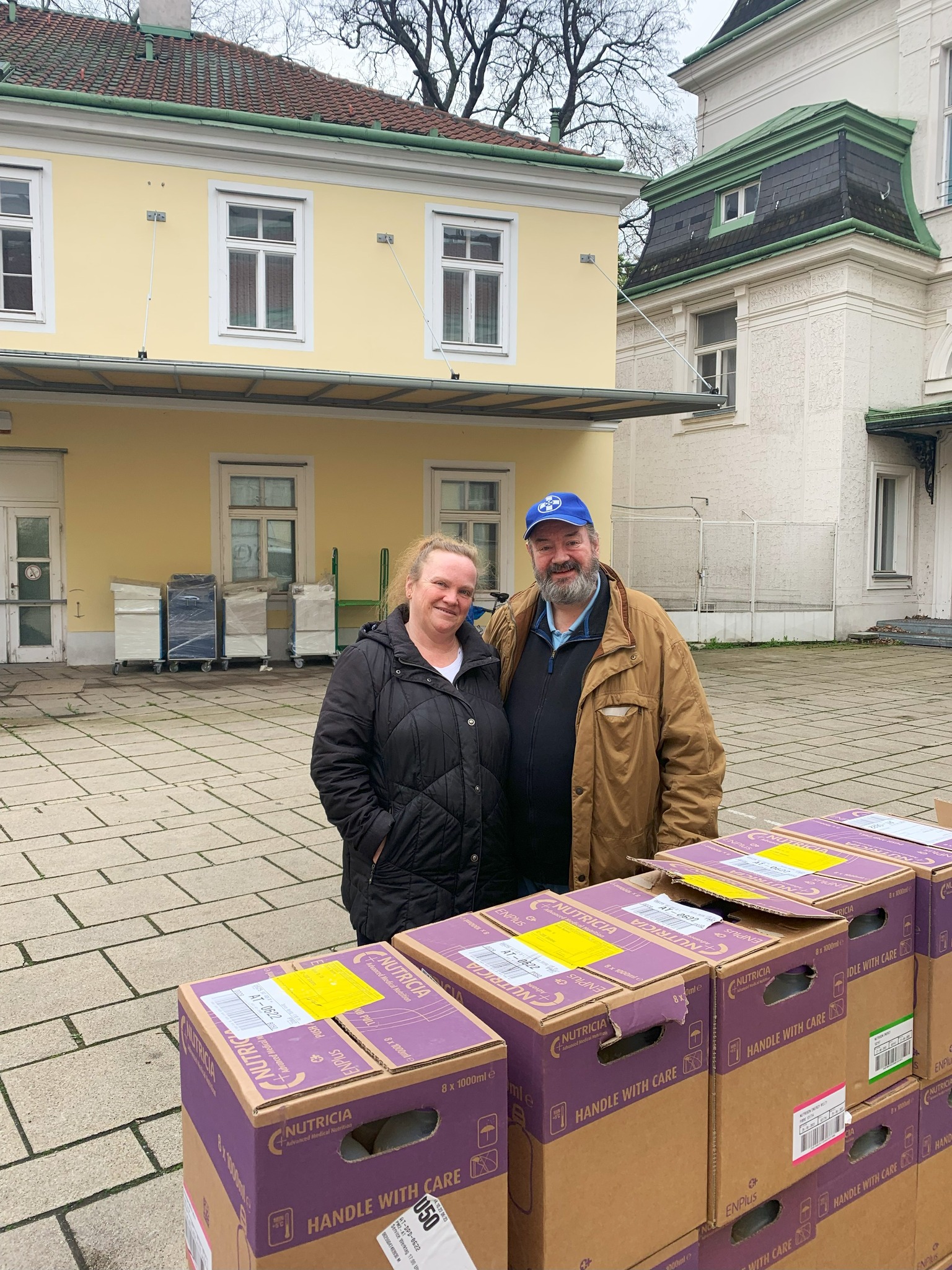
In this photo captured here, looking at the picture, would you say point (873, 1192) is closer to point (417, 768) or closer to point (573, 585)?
point (417, 768)

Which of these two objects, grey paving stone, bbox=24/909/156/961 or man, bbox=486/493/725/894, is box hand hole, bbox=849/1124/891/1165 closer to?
man, bbox=486/493/725/894

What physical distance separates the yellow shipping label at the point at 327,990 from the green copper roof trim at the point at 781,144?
1588 cm

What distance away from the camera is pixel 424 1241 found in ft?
4.37

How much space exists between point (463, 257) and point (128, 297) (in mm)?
4485

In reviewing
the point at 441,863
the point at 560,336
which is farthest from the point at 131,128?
the point at 441,863

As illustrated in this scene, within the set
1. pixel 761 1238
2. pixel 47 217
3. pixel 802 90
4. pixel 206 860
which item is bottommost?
pixel 206 860

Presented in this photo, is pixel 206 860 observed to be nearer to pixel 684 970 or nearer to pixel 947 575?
pixel 684 970

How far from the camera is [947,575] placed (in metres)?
17.9

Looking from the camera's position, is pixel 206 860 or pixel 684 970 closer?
pixel 684 970

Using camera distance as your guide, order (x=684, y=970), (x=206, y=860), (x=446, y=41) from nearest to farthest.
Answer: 1. (x=684, y=970)
2. (x=206, y=860)
3. (x=446, y=41)

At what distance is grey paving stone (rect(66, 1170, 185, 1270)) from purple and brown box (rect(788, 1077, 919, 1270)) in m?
1.36

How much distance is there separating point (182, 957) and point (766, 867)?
2.65 metres

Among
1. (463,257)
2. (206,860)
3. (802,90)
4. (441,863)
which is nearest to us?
(441,863)

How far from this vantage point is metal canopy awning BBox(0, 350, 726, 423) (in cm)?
1077
